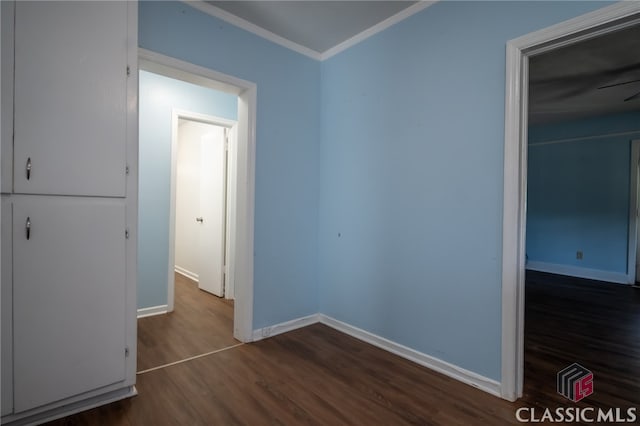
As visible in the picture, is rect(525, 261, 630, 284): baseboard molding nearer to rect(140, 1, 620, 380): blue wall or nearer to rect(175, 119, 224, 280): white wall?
rect(140, 1, 620, 380): blue wall

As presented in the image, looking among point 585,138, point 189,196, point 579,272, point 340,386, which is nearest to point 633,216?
point 579,272

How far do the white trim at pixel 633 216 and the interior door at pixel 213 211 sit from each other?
19.6 feet

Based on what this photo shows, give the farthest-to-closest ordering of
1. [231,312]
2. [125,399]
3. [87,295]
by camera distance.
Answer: [231,312] → [125,399] → [87,295]

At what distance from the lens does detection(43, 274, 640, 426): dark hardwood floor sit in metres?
1.71

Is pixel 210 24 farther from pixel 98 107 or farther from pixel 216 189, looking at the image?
pixel 216 189

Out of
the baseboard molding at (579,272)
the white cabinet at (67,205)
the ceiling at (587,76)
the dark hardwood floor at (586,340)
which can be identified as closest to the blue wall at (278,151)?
the white cabinet at (67,205)

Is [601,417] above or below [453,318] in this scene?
below

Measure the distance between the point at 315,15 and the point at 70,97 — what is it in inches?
70.2

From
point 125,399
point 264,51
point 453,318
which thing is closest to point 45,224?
point 125,399

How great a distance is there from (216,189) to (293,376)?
8.67 feet

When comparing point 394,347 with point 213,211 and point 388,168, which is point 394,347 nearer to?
point 388,168

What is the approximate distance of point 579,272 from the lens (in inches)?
209

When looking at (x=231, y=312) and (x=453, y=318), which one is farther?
(x=231, y=312)

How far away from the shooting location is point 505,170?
1882 mm
